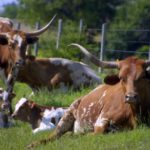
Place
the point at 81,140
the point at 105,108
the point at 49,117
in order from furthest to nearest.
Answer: the point at 49,117 → the point at 105,108 → the point at 81,140

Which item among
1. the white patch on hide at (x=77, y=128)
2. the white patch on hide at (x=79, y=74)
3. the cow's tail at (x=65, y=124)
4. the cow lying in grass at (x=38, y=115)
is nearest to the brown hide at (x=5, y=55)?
the white patch on hide at (x=79, y=74)

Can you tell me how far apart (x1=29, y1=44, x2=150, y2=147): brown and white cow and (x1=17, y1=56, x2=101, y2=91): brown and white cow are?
6.08m

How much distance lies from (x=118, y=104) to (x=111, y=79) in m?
0.55

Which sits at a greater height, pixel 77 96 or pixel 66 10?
pixel 77 96

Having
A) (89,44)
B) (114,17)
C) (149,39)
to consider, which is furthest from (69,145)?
(114,17)

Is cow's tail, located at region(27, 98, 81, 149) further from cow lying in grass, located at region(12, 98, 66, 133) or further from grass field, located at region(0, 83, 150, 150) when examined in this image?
cow lying in grass, located at region(12, 98, 66, 133)

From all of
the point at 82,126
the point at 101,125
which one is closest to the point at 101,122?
the point at 101,125

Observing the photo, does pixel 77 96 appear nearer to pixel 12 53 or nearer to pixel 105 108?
pixel 12 53

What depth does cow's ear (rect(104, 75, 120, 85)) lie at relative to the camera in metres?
12.1

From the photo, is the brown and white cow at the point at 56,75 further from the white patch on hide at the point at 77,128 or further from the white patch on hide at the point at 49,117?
the white patch on hide at the point at 77,128

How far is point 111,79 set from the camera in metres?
12.2

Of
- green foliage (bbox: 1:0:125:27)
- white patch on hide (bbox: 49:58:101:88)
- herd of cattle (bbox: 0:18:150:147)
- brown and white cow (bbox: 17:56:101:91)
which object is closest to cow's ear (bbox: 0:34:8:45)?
brown and white cow (bbox: 17:56:101:91)

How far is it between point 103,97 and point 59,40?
15.6 metres

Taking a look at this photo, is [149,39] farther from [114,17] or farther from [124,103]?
[124,103]
